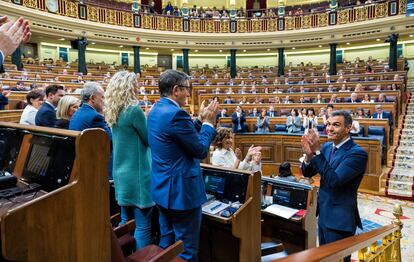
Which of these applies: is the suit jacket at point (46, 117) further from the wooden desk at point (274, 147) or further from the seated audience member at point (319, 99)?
the seated audience member at point (319, 99)

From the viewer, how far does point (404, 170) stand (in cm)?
540

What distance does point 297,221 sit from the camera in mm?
2184

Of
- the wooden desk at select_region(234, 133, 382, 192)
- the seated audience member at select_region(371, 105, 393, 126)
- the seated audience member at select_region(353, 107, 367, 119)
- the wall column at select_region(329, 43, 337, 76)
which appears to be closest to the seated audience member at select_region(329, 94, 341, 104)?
the seated audience member at select_region(353, 107, 367, 119)

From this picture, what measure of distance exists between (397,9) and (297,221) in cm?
1212

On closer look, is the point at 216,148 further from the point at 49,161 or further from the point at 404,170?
the point at 404,170

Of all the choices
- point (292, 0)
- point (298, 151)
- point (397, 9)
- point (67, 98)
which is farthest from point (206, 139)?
point (292, 0)

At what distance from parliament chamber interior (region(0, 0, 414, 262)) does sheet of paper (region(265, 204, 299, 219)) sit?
16 mm

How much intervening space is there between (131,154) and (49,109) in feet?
4.28

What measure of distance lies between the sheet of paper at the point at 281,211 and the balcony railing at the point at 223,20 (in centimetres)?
1027

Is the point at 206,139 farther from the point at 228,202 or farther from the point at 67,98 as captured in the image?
the point at 67,98

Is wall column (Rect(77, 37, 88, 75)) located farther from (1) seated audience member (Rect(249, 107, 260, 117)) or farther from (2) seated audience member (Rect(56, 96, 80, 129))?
(2) seated audience member (Rect(56, 96, 80, 129))

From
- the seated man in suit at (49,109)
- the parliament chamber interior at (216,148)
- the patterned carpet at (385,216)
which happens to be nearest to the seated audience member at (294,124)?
the parliament chamber interior at (216,148)

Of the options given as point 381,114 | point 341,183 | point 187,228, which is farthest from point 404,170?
point 187,228

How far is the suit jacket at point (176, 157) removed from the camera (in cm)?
147
